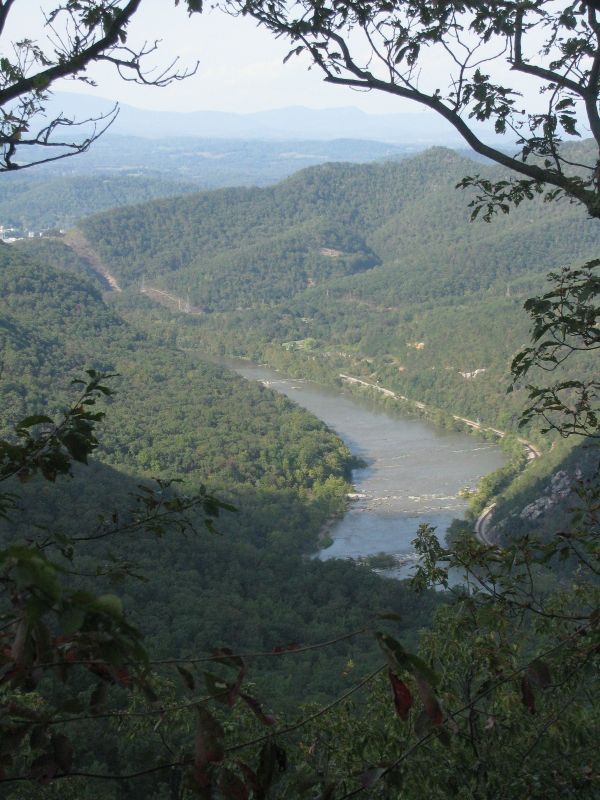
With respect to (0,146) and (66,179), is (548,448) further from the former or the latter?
(66,179)

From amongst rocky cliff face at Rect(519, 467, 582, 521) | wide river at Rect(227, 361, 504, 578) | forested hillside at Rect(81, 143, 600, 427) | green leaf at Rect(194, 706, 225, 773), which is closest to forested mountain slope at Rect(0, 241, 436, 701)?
wide river at Rect(227, 361, 504, 578)

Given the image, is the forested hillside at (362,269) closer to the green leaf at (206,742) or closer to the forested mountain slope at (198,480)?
the forested mountain slope at (198,480)


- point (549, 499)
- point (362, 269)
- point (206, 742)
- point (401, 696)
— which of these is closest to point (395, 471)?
point (549, 499)

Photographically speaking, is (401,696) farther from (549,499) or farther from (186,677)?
(549,499)

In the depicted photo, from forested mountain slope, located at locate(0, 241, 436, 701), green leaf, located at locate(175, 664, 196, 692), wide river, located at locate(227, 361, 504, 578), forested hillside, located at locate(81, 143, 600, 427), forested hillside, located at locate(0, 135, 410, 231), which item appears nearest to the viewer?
green leaf, located at locate(175, 664, 196, 692)

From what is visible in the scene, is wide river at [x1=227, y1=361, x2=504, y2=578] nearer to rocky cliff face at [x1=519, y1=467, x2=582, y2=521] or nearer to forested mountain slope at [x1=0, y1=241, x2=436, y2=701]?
forested mountain slope at [x1=0, y1=241, x2=436, y2=701]

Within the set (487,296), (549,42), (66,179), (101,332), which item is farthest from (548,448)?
(66,179)
